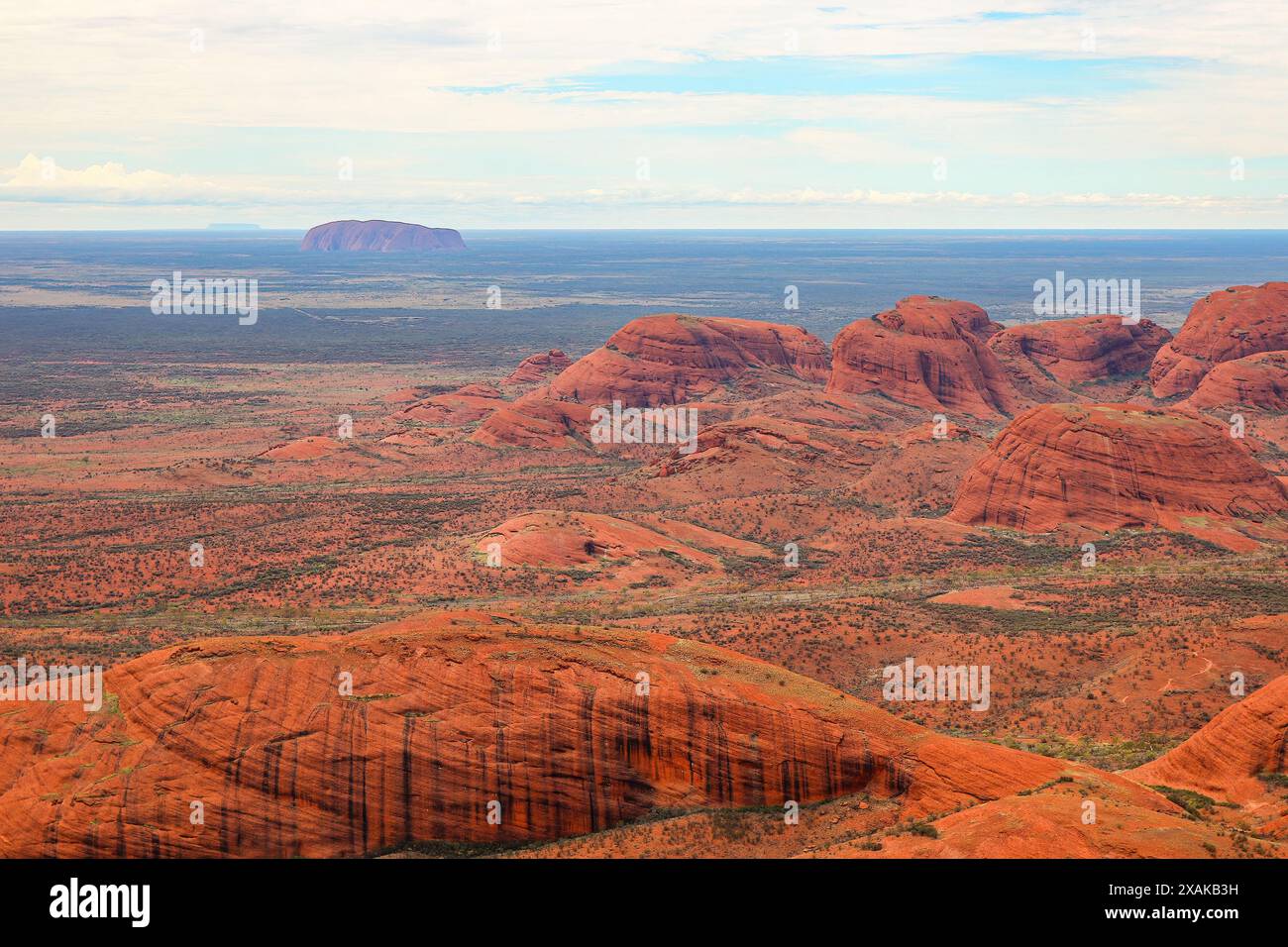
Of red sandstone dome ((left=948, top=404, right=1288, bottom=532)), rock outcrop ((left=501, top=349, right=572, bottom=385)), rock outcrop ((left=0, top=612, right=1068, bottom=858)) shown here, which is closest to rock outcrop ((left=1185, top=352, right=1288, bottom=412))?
red sandstone dome ((left=948, top=404, right=1288, bottom=532))

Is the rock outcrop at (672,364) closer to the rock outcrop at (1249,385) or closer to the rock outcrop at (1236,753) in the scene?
the rock outcrop at (1249,385)

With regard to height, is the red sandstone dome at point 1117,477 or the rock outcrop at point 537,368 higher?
the rock outcrop at point 537,368

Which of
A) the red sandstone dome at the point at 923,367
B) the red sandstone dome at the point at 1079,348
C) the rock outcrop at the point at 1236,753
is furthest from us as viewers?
the red sandstone dome at the point at 1079,348

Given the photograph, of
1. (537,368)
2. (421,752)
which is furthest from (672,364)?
(421,752)

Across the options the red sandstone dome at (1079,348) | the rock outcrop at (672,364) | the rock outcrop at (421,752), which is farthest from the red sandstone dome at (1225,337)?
the rock outcrop at (421,752)

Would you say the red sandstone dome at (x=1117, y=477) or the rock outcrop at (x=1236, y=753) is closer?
the rock outcrop at (x=1236, y=753)

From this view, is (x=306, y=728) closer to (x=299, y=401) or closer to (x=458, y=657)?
(x=458, y=657)

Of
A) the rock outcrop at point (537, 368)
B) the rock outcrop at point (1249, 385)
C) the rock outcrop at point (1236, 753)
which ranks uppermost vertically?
the rock outcrop at point (537, 368)
